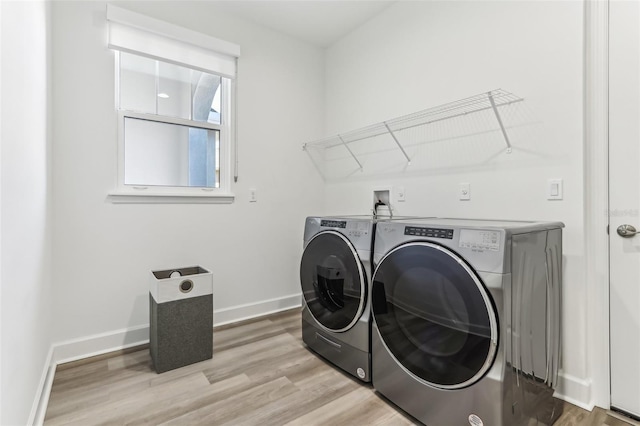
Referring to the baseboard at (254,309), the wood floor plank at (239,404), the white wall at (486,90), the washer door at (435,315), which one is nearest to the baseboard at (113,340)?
the baseboard at (254,309)

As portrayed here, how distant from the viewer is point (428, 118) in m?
2.16

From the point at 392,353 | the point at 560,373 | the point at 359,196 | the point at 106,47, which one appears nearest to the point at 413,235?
the point at 392,353

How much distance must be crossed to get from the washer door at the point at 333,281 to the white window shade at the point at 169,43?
1608 millimetres

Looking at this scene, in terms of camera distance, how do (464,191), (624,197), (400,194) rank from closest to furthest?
(624,197)
(464,191)
(400,194)

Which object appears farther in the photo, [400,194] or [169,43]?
[400,194]

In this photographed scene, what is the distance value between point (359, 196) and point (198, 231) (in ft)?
4.41

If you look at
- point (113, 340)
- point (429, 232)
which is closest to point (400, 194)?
point (429, 232)

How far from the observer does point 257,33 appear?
269 cm

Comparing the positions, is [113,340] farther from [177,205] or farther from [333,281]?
[333,281]

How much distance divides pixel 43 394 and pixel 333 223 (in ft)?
5.38

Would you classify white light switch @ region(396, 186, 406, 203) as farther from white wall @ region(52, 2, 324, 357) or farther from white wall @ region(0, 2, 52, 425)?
white wall @ region(0, 2, 52, 425)

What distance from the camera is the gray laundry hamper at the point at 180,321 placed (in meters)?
1.78

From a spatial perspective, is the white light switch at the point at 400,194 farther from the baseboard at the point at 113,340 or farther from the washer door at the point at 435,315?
the baseboard at the point at 113,340

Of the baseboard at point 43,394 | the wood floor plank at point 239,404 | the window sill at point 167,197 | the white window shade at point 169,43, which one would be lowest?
the wood floor plank at point 239,404
